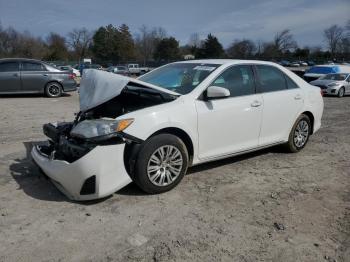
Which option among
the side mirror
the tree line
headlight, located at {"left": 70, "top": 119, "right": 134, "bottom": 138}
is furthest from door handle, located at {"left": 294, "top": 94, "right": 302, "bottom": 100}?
the tree line

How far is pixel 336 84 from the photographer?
722 inches

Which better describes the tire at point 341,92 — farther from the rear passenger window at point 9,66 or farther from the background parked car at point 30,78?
the rear passenger window at point 9,66

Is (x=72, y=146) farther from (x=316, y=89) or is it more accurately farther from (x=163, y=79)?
(x=316, y=89)

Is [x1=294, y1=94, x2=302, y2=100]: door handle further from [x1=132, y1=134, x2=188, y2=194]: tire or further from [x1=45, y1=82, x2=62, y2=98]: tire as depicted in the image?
[x1=45, y1=82, x2=62, y2=98]: tire

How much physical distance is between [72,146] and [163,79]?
194cm

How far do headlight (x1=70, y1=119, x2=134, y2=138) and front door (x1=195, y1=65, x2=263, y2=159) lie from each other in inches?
41.7

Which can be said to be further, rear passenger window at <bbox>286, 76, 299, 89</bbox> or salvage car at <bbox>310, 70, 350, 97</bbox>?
salvage car at <bbox>310, 70, 350, 97</bbox>

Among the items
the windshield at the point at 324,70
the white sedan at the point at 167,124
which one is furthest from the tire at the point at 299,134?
the windshield at the point at 324,70

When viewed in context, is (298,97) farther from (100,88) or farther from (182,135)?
(100,88)

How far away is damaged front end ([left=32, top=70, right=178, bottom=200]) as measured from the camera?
3875mm

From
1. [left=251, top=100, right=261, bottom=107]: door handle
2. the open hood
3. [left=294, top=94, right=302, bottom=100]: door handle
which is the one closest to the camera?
the open hood

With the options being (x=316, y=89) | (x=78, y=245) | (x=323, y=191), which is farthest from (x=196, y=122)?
(x=316, y=89)

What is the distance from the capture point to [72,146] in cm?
407

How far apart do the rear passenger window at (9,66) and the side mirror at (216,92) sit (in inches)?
450
